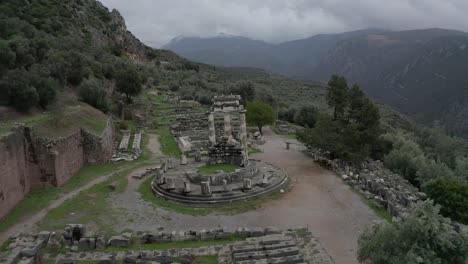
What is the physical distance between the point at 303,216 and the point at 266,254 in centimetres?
578

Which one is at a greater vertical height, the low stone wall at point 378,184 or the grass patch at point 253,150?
the grass patch at point 253,150

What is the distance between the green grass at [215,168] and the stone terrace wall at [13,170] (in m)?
10.7

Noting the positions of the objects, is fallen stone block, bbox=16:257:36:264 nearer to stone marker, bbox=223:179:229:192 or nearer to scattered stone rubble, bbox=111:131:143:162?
stone marker, bbox=223:179:229:192

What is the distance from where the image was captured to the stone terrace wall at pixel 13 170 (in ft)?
66.9

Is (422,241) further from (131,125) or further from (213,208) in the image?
(131,125)

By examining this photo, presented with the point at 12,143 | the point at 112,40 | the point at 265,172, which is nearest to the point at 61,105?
the point at 12,143

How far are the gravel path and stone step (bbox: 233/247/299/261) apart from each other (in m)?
2.15

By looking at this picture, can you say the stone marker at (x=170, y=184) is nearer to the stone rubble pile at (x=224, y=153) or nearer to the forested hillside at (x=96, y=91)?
the stone rubble pile at (x=224, y=153)

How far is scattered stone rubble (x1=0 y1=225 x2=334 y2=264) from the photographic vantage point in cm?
1528

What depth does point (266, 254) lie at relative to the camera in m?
15.3

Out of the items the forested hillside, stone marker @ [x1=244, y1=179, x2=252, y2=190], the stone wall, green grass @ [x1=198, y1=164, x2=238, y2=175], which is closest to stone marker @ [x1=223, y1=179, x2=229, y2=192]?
stone marker @ [x1=244, y1=179, x2=252, y2=190]

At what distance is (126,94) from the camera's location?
4869 centimetres

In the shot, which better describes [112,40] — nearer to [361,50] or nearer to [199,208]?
[199,208]

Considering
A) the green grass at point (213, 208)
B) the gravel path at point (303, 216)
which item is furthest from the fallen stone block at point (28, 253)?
the green grass at point (213, 208)
